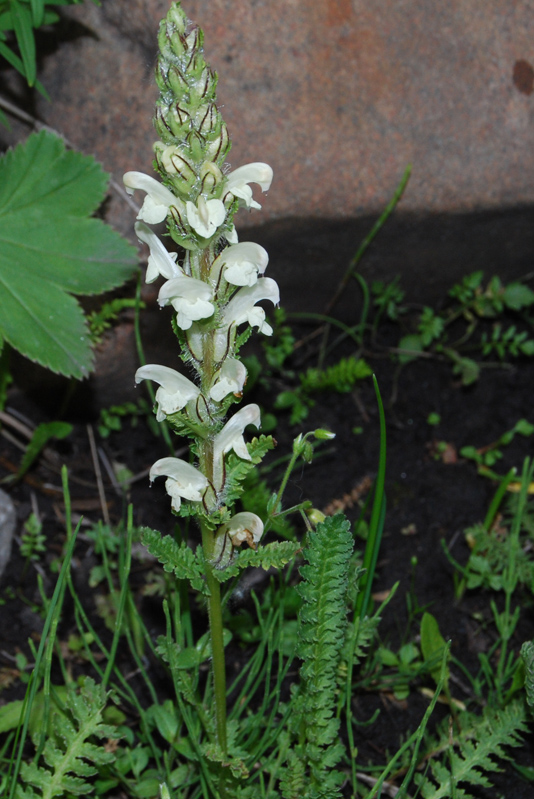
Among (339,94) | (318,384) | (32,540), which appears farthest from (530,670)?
(339,94)

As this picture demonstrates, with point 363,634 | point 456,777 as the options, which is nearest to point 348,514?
point 363,634

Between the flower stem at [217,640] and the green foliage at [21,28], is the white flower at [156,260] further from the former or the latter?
the green foliage at [21,28]

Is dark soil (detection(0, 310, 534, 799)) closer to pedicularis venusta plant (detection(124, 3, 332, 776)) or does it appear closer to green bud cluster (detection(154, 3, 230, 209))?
pedicularis venusta plant (detection(124, 3, 332, 776))

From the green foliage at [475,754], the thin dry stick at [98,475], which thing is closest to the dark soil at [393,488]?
the thin dry stick at [98,475]

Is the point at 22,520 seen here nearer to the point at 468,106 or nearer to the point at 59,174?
the point at 59,174

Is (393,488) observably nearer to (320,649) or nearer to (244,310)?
(320,649)

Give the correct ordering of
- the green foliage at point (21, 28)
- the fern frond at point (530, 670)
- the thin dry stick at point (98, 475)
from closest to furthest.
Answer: the fern frond at point (530, 670) → the green foliage at point (21, 28) → the thin dry stick at point (98, 475)

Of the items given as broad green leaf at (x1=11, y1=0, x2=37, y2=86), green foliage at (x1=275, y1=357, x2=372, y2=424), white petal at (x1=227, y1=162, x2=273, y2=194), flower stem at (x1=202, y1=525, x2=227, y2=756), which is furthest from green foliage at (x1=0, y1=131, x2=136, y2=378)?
white petal at (x1=227, y1=162, x2=273, y2=194)
